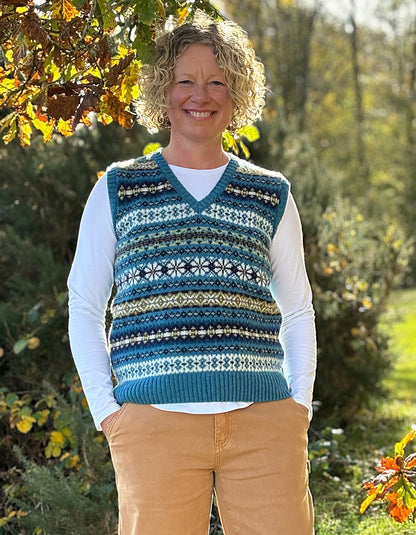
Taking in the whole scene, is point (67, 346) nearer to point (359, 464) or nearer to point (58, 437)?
point (58, 437)

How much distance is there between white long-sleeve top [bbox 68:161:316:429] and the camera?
2.28m

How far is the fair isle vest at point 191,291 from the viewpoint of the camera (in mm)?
2195

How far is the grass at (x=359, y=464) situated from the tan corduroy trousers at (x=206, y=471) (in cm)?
152

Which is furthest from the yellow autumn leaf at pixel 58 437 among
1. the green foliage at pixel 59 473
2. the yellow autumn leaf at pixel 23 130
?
the yellow autumn leaf at pixel 23 130

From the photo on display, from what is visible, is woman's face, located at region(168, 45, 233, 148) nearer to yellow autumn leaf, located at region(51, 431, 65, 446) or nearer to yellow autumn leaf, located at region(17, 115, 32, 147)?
yellow autumn leaf, located at region(17, 115, 32, 147)

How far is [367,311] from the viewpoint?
19.7 ft

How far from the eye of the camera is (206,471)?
7.25 feet

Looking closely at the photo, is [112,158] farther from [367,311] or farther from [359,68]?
[359,68]

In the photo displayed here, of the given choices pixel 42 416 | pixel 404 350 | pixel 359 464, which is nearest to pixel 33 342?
pixel 42 416

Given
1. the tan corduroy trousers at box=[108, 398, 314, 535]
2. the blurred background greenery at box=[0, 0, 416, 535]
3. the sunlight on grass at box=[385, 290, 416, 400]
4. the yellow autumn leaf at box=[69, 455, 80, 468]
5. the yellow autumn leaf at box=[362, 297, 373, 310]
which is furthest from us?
the sunlight on grass at box=[385, 290, 416, 400]

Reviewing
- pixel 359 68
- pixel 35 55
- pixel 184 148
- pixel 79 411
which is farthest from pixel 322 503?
pixel 359 68

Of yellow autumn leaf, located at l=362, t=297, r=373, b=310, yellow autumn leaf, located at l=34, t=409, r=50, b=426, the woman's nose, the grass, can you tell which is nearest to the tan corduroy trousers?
the woman's nose

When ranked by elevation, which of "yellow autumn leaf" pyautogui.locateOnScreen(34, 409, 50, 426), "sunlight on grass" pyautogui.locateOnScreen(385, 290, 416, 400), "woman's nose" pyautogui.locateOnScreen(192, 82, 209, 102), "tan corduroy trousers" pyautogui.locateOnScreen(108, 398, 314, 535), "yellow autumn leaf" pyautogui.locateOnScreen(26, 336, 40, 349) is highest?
"woman's nose" pyautogui.locateOnScreen(192, 82, 209, 102)

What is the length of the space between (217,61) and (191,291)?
0.67m
